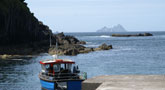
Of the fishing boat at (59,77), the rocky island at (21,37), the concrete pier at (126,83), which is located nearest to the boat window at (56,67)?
the fishing boat at (59,77)

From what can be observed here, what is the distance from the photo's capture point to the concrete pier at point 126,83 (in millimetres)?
10453

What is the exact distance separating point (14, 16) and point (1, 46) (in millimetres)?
15771

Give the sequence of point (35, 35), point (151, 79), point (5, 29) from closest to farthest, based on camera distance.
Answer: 1. point (151, 79)
2. point (5, 29)
3. point (35, 35)

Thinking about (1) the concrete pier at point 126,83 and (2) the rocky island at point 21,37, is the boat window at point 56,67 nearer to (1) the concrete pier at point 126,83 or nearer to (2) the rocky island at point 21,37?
(1) the concrete pier at point 126,83

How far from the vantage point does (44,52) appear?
89625 mm

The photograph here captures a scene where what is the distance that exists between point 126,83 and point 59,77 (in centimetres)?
1961

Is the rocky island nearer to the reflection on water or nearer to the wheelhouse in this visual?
the reflection on water

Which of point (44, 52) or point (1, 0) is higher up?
point (1, 0)

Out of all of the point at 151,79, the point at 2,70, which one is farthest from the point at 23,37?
the point at 151,79

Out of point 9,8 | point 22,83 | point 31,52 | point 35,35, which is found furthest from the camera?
point 35,35

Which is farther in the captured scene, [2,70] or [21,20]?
[21,20]

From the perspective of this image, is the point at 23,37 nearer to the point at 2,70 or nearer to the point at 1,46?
the point at 1,46

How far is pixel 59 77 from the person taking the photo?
30.6 m

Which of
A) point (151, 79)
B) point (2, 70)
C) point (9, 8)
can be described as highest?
point (9, 8)
